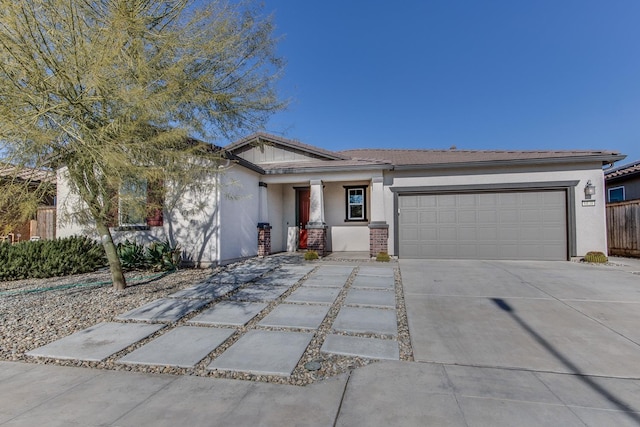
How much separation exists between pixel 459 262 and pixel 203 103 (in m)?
8.36

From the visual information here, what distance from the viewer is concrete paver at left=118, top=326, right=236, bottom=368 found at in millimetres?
3242

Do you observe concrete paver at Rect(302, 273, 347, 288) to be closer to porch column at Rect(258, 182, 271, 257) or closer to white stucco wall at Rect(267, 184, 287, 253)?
porch column at Rect(258, 182, 271, 257)

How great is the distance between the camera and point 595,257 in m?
9.12

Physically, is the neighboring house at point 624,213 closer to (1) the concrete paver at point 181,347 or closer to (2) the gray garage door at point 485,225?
(2) the gray garage door at point 485,225

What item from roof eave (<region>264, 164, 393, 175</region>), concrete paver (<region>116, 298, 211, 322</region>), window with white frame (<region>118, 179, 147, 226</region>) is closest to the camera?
concrete paver (<region>116, 298, 211, 322</region>)

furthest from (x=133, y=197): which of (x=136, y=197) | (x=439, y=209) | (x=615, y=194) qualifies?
(x=615, y=194)

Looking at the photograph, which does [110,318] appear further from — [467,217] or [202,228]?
[467,217]

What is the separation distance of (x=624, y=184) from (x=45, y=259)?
20535mm

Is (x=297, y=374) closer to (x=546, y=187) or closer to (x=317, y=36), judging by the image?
(x=546, y=187)

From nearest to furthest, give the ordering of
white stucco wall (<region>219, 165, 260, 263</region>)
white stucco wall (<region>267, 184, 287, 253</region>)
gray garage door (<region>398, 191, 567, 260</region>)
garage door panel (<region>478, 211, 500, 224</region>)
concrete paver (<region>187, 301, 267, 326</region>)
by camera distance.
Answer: concrete paver (<region>187, 301, 267, 326</region>) → white stucco wall (<region>219, 165, 260, 263</region>) → gray garage door (<region>398, 191, 567, 260</region>) → garage door panel (<region>478, 211, 500, 224</region>) → white stucco wall (<region>267, 184, 287, 253</region>)

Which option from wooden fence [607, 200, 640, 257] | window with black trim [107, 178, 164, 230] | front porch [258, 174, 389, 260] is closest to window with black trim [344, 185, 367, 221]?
front porch [258, 174, 389, 260]

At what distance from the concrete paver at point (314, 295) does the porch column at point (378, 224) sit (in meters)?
4.31

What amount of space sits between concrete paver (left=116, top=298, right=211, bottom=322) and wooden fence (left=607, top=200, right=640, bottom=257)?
13.8 meters

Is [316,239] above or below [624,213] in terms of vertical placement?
below
